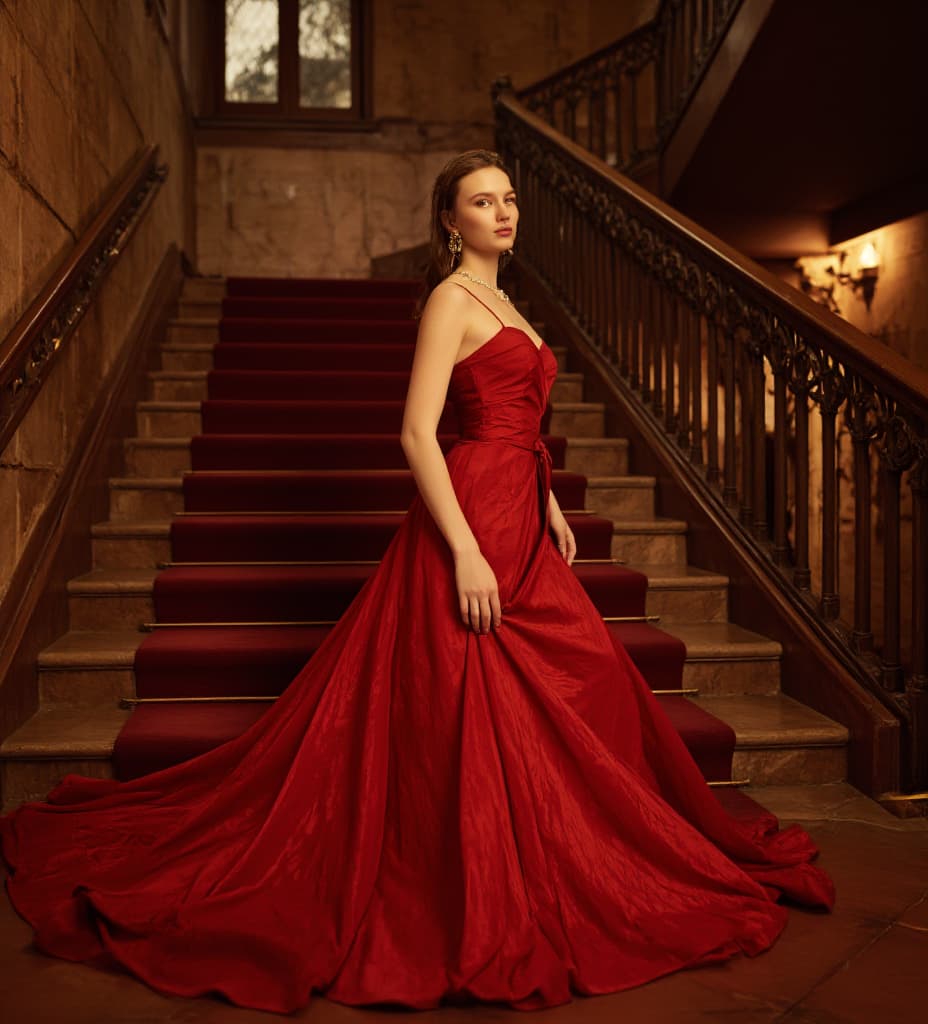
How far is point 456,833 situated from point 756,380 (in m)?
2.12

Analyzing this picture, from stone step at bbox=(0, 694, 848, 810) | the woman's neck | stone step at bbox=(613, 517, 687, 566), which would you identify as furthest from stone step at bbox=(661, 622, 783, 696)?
the woman's neck

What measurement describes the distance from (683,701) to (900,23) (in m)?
3.00

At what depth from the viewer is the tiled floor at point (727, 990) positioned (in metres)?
1.66

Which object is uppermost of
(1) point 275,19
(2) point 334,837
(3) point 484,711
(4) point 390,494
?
(1) point 275,19

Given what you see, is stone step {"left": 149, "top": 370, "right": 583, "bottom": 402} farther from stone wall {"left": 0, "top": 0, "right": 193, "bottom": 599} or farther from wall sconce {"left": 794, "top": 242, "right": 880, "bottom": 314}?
wall sconce {"left": 794, "top": 242, "right": 880, "bottom": 314}

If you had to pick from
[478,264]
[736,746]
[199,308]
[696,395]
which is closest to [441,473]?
[478,264]

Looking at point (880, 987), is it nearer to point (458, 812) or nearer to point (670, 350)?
point (458, 812)

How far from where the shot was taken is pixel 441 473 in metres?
1.93

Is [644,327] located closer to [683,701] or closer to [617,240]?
[617,240]

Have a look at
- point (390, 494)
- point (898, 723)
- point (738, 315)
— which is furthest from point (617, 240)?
point (898, 723)

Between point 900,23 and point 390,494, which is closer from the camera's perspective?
point 390,494

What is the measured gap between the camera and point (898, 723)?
2.72 metres

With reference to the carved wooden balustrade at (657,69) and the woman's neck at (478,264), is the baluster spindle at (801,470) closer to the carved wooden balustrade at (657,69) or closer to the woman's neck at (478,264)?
the woman's neck at (478,264)

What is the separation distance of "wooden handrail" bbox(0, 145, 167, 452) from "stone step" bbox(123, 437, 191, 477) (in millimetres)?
744
